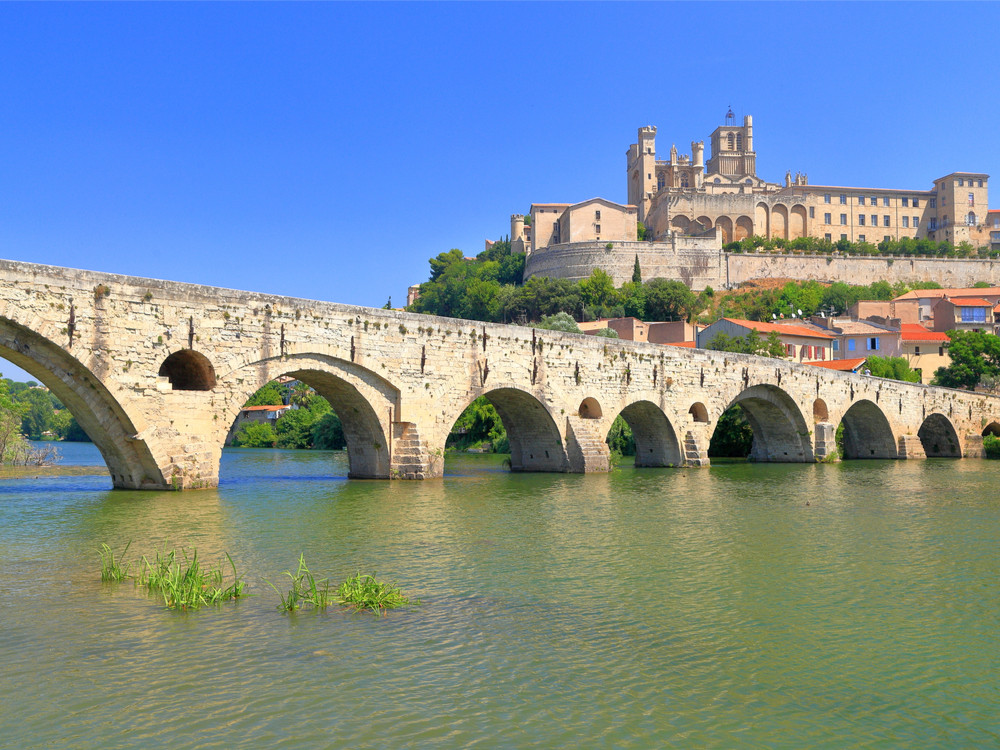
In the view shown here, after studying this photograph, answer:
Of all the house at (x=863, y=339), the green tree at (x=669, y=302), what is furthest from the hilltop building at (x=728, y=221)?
the house at (x=863, y=339)

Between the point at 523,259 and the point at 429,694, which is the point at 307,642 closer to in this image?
the point at 429,694

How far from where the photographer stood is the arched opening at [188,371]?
60.4ft

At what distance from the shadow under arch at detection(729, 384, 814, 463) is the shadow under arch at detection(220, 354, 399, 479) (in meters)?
17.1

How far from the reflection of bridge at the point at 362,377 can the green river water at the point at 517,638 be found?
7.97ft

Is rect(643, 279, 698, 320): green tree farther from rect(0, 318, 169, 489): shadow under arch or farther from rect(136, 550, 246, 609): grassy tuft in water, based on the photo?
rect(136, 550, 246, 609): grassy tuft in water

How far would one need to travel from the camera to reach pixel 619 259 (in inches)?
3452

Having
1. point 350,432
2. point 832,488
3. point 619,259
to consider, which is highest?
point 619,259

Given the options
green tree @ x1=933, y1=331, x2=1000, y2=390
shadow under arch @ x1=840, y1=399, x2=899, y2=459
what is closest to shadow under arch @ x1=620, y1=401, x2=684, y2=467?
Answer: shadow under arch @ x1=840, y1=399, x2=899, y2=459

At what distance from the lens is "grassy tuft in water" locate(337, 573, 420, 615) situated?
352 inches

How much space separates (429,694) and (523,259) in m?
95.0

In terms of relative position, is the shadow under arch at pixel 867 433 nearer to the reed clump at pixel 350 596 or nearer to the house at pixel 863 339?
the house at pixel 863 339

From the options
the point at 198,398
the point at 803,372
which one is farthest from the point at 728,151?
the point at 198,398

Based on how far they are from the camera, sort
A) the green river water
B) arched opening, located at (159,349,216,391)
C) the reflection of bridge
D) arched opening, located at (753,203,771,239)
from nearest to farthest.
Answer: the green river water < the reflection of bridge < arched opening, located at (159,349,216,391) < arched opening, located at (753,203,771,239)

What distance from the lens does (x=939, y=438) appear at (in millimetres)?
45688
